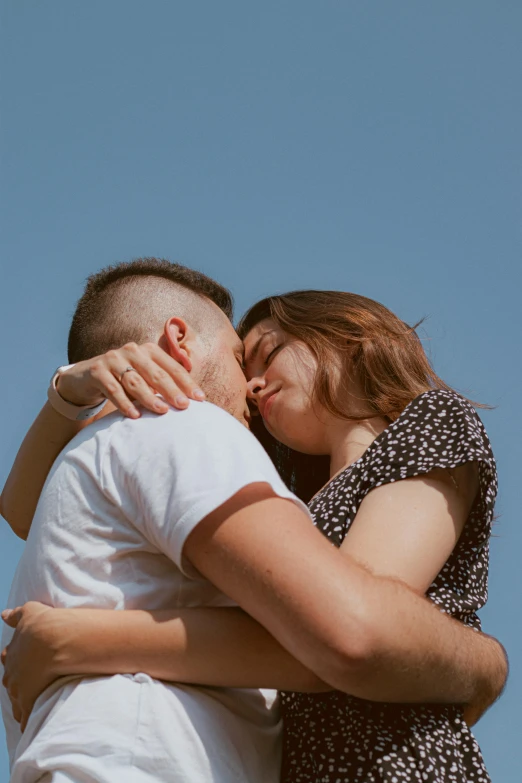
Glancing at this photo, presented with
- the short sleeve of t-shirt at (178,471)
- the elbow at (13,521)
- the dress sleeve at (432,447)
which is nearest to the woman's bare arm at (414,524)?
the dress sleeve at (432,447)

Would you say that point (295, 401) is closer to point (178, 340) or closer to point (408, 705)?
Answer: point (178, 340)

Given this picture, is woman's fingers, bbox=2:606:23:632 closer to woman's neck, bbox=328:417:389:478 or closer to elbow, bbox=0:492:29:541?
elbow, bbox=0:492:29:541

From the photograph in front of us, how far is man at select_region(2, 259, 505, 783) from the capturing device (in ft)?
6.94

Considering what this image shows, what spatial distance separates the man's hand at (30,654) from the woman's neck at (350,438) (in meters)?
1.61

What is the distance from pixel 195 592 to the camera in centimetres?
244

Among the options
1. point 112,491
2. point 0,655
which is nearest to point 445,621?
point 112,491

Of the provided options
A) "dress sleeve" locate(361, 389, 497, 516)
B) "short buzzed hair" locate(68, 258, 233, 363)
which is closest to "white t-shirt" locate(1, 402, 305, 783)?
"dress sleeve" locate(361, 389, 497, 516)

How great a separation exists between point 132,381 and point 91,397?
1.50ft

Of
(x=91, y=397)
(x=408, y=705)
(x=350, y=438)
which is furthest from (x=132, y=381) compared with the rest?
(x=350, y=438)

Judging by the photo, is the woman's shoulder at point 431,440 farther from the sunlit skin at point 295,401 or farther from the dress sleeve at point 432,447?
the sunlit skin at point 295,401

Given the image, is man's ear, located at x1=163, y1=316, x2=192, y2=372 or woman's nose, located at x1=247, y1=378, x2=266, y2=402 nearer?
man's ear, located at x1=163, y1=316, x2=192, y2=372

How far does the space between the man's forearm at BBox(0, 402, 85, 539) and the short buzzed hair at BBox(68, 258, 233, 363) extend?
38 centimetres

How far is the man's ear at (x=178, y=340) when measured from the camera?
3.37 m

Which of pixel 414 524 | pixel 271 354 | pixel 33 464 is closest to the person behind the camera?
pixel 414 524
